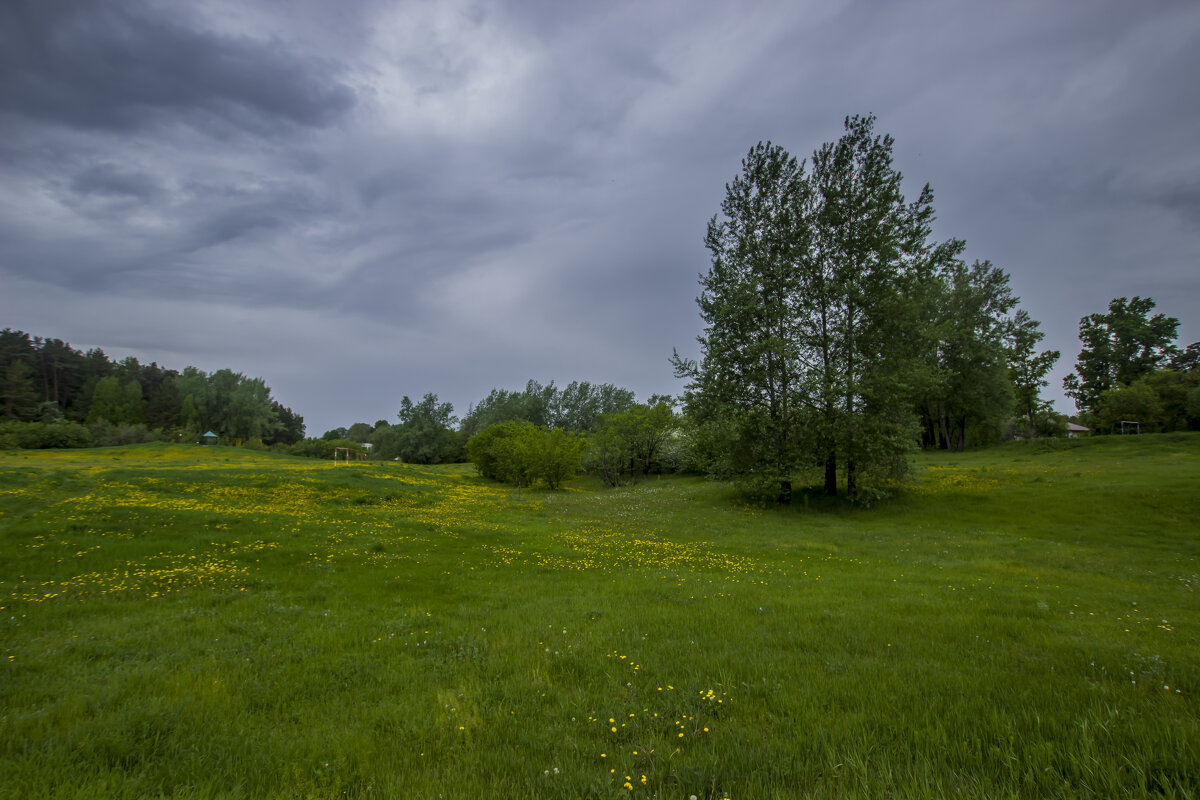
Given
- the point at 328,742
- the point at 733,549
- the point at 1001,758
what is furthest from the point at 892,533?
the point at 328,742

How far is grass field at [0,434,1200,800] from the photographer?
3.78m

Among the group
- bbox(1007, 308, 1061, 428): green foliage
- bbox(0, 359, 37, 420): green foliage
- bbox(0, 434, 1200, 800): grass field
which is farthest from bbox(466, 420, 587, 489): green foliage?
bbox(0, 359, 37, 420): green foliage

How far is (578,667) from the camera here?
6191mm

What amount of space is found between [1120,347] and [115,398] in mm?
161869

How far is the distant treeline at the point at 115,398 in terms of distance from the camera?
249ft

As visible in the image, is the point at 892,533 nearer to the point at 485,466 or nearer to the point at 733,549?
the point at 733,549

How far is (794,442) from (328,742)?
1098 inches

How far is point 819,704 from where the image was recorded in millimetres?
4973

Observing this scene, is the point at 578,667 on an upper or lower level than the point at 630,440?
lower


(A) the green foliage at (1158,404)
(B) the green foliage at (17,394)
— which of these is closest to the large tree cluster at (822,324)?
(A) the green foliage at (1158,404)

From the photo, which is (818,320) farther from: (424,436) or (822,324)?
(424,436)

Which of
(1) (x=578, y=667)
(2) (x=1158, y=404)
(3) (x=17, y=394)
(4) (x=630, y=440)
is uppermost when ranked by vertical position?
(3) (x=17, y=394)

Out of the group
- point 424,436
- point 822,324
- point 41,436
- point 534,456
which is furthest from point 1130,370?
point 41,436

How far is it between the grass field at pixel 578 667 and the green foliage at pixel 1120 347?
221 feet
